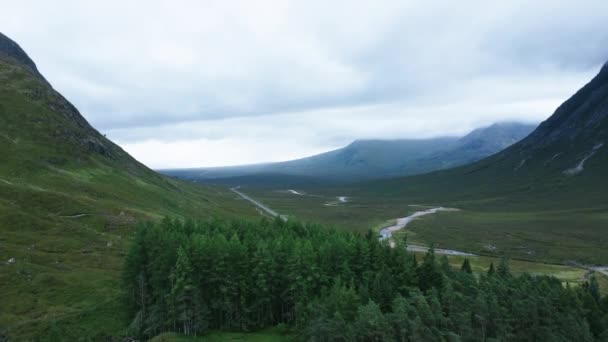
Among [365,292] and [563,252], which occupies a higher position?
[365,292]

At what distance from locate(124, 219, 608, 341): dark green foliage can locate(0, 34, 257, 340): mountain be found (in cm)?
1210

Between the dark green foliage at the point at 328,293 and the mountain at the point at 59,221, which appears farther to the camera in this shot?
the mountain at the point at 59,221

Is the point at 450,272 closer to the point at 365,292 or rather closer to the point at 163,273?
the point at 365,292

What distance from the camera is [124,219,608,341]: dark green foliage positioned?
5778cm

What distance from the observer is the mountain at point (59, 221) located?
7088 centimetres

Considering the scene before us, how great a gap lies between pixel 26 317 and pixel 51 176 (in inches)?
3843

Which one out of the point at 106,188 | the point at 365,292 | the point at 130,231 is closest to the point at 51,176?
the point at 106,188

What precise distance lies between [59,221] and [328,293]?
81994 millimetres

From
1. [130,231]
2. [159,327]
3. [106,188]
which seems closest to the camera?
[159,327]

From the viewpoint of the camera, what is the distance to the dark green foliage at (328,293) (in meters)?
57.8

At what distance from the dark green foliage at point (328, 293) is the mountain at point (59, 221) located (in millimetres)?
12098

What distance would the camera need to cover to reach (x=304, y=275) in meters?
66.6

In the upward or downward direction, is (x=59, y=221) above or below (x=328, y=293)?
above

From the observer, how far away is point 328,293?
207 ft
